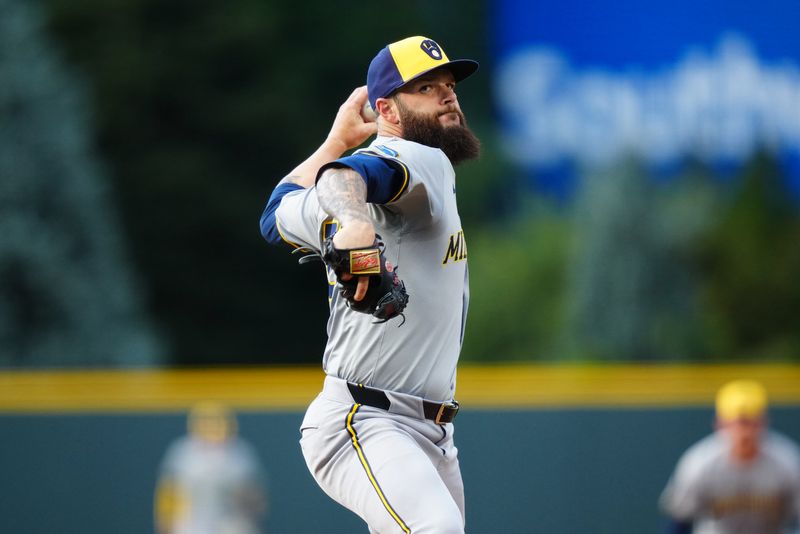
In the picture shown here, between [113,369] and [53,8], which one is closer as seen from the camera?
[113,369]

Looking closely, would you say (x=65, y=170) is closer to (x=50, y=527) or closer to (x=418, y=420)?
(x=50, y=527)

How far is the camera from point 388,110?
4.27 m

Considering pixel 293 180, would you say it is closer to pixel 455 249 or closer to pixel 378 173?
pixel 455 249

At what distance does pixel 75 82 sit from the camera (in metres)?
18.4

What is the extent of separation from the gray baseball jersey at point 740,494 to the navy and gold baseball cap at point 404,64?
435 centimetres

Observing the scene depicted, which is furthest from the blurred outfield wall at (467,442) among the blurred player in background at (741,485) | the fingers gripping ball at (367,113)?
the fingers gripping ball at (367,113)

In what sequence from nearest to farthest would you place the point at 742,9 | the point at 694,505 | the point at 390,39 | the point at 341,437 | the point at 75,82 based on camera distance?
1. the point at 341,437
2. the point at 694,505
3. the point at 742,9
4. the point at 75,82
5. the point at 390,39

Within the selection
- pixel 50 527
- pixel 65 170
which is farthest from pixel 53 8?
pixel 50 527

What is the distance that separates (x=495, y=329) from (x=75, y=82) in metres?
6.63

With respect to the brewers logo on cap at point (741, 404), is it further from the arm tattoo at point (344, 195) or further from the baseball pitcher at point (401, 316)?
the arm tattoo at point (344, 195)

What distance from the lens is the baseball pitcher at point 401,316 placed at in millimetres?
3861

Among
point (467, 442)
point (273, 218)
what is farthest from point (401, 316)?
point (467, 442)

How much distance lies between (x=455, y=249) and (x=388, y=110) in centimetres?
47

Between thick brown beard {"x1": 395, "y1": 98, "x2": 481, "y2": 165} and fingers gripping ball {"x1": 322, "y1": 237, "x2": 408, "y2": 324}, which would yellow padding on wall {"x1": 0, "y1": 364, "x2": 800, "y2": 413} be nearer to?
thick brown beard {"x1": 395, "y1": 98, "x2": 481, "y2": 165}
